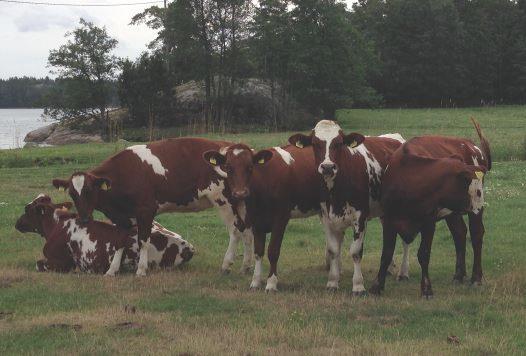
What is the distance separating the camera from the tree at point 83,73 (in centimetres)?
5412

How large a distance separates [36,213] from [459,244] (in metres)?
7.17

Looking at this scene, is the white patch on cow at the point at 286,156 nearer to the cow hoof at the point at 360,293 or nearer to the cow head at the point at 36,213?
the cow hoof at the point at 360,293

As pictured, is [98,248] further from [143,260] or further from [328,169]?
[328,169]

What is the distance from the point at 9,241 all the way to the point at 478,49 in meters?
81.6

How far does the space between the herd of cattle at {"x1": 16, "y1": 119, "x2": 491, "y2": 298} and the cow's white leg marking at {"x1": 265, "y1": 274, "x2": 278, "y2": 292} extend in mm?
15

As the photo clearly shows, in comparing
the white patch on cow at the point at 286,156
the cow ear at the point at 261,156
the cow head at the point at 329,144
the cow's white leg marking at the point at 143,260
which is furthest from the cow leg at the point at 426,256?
the cow's white leg marking at the point at 143,260

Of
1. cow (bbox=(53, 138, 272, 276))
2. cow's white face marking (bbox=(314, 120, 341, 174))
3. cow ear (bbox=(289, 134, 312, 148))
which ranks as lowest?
cow (bbox=(53, 138, 272, 276))

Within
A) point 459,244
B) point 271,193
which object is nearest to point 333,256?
point 271,193

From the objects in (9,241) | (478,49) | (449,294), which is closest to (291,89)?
(478,49)

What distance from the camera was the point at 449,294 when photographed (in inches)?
362

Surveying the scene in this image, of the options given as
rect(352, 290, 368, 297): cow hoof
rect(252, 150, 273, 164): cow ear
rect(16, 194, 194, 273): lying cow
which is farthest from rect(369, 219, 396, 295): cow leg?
rect(16, 194, 194, 273): lying cow

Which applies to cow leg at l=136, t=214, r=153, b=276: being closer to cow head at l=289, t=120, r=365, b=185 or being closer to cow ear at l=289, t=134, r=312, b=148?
cow ear at l=289, t=134, r=312, b=148

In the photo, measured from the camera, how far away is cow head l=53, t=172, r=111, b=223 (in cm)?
1069

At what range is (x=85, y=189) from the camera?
420 inches
